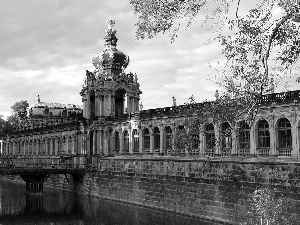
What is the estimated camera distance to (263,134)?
35406mm

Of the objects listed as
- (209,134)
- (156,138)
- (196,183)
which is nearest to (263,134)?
(209,134)

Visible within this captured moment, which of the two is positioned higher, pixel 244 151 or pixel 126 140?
pixel 126 140

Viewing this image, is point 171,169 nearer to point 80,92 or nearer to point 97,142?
point 97,142

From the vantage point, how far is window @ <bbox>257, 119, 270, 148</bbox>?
115ft

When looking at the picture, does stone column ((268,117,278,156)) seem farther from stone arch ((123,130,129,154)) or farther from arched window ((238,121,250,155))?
stone arch ((123,130,129,154))

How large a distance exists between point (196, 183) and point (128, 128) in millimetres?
21234

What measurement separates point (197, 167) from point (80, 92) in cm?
3445

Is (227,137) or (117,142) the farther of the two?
(117,142)

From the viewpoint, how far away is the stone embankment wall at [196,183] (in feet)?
83.7

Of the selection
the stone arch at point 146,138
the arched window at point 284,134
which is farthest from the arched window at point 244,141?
the stone arch at point 146,138

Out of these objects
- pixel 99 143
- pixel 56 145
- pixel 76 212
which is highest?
pixel 99 143

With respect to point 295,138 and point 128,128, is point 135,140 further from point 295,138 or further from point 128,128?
point 295,138

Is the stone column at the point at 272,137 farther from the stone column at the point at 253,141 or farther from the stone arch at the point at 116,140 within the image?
the stone arch at the point at 116,140

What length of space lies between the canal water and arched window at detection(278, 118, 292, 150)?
9.87 metres
